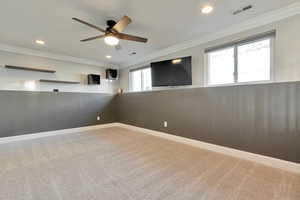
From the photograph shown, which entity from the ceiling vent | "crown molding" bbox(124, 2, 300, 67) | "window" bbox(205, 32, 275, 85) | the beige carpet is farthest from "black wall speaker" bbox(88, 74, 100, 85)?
the ceiling vent

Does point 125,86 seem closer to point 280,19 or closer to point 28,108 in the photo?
point 28,108

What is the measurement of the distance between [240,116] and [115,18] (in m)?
3.02

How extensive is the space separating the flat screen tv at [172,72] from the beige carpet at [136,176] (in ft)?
6.28

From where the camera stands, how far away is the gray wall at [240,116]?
2.11m

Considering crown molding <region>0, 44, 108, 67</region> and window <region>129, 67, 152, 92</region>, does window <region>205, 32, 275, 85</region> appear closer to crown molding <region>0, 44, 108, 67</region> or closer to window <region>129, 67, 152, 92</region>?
window <region>129, 67, 152, 92</region>

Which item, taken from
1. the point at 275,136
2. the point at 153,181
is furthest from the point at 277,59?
the point at 153,181

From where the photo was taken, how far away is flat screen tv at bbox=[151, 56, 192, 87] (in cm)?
382

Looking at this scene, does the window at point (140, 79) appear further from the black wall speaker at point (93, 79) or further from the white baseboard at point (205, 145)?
the white baseboard at point (205, 145)

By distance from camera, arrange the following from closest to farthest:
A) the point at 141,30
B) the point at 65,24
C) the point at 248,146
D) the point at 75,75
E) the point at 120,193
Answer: the point at 120,193
the point at 248,146
the point at 65,24
the point at 141,30
the point at 75,75

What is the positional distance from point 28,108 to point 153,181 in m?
4.27

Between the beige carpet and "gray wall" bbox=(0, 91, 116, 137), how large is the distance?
3.42 ft

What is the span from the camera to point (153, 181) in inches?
71.6

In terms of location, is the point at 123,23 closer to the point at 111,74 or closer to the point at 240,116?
the point at 240,116

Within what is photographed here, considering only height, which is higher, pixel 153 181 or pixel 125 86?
pixel 125 86
